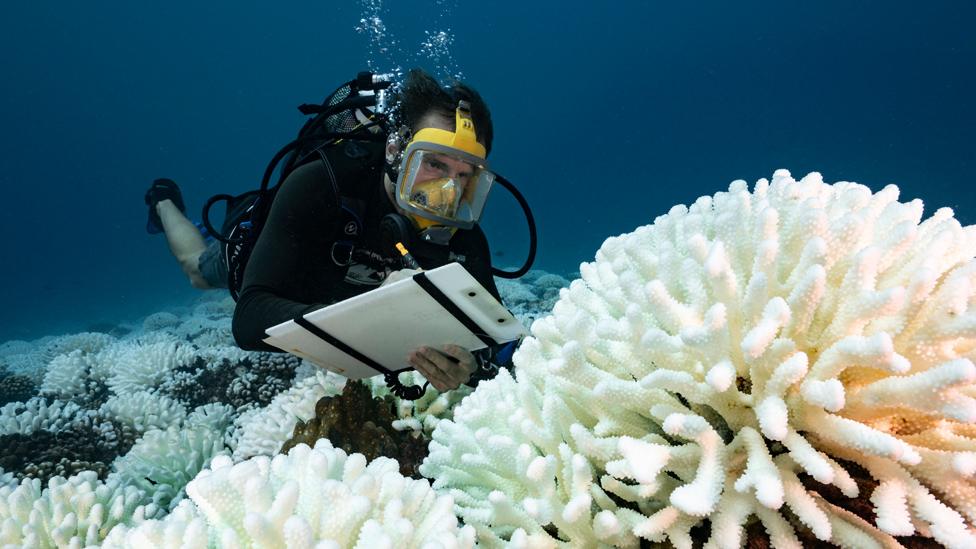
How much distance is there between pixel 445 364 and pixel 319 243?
2.31 m

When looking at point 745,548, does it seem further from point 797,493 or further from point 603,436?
point 603,436

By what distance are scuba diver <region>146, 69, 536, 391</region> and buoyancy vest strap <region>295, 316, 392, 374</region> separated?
3.19ft

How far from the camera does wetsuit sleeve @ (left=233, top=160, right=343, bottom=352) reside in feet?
13.3

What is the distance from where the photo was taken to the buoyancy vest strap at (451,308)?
264 centimetres

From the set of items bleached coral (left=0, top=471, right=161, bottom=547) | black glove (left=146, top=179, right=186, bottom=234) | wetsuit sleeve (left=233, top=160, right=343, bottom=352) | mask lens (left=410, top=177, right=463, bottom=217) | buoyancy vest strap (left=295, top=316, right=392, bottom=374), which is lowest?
bleached coral (left=0, top=471, right=161, bottom=547)

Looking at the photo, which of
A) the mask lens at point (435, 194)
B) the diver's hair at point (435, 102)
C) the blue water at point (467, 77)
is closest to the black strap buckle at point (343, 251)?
the mask lens at point (435, 194)

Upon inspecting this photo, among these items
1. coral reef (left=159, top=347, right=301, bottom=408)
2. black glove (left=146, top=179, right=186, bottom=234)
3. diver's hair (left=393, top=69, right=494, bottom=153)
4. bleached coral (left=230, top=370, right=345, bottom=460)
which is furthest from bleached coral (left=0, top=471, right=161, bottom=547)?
black glove (left=146, top=179, right=186, bottom=234)

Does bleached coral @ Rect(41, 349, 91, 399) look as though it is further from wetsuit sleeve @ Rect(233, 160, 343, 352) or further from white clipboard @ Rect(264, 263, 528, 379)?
white clipboard @ Rect(264, 263, 528, 379)

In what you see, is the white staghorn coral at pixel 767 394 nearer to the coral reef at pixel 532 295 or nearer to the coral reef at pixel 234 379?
the coral reef at pixel 234 379

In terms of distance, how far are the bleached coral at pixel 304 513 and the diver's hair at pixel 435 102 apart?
3952 millimetres

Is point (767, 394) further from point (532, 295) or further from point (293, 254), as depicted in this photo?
point (532, 295)

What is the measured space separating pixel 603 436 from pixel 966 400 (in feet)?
2.58

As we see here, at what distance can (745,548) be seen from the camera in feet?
4.15

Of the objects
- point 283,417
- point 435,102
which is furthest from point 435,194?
point 283,417
